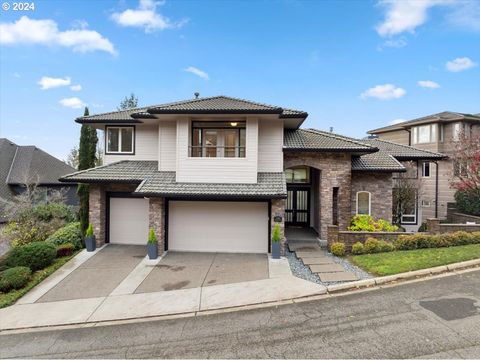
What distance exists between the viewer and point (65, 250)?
11.9 m

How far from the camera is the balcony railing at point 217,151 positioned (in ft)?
42.2

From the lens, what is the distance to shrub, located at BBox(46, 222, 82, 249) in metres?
12.6

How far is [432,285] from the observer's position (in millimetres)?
7895

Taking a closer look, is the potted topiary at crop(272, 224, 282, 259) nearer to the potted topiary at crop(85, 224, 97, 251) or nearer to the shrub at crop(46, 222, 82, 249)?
the potted topiary at crop(85, 224, 97, 251)

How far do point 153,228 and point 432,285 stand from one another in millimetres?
10045

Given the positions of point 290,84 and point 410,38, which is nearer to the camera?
point 410,38

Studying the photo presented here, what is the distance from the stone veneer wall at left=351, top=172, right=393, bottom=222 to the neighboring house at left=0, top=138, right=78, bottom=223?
21.2 m

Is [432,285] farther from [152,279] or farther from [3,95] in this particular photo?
[3,95]

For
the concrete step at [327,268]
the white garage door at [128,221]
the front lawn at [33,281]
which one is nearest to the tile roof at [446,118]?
the concrete step at [327,268]

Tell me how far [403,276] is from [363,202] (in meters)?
6.15

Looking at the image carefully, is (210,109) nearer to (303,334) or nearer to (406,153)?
(303,334)

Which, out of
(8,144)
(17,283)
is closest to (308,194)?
(17,283)

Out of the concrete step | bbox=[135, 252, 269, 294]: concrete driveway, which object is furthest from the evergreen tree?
the concrete step

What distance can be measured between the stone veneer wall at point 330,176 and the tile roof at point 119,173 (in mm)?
6744
